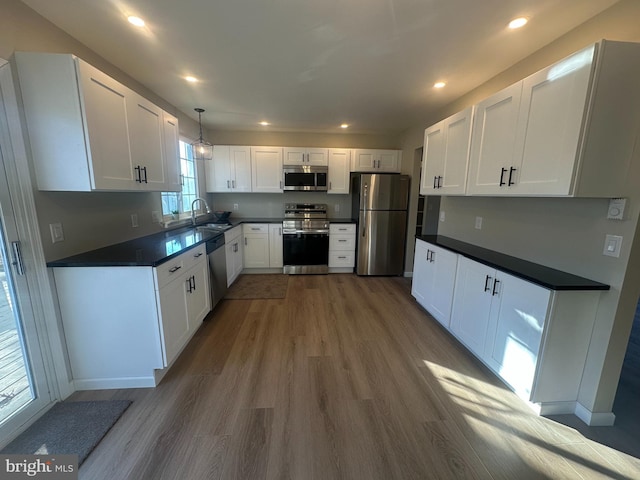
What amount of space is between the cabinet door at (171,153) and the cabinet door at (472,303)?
3031 mm

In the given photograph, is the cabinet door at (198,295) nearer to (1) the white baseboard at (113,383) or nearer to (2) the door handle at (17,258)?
(1) the white baseboard at (113,383)

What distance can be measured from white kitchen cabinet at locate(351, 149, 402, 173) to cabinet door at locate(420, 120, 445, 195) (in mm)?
1542

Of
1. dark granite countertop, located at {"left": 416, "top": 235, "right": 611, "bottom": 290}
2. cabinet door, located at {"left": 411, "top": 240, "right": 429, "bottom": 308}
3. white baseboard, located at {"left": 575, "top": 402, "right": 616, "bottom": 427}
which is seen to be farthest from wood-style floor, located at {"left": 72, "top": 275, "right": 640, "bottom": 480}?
dark granite countertop, located at {"left": 416, "top": 235, "right": 611, "bottom": 290}

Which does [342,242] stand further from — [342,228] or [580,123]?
[580,123]

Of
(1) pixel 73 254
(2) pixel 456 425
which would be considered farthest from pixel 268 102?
(2) pixel 456 425

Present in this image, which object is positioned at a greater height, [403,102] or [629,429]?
[403,102]

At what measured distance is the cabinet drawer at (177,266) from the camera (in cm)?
182

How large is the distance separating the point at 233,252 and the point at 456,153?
3.21m

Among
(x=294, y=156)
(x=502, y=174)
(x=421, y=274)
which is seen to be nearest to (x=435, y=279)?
(x=421, y=274)

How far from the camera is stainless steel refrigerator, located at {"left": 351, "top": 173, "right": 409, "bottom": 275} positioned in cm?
416

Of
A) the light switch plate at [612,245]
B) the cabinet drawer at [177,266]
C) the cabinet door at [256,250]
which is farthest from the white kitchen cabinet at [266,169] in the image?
the light switch plate at [612,245]

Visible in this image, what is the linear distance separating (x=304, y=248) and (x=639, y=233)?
11.9 ft

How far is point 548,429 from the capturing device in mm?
1579

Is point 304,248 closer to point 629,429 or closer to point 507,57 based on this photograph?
point 507,57
